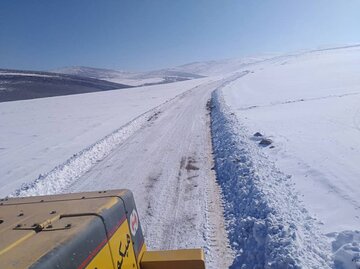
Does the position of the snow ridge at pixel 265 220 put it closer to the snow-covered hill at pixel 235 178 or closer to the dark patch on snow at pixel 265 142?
the snow-covered hill at pixel 235 178

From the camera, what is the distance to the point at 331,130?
1251 centimetres

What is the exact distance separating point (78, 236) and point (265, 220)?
385 cm

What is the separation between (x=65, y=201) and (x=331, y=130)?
11411 mm

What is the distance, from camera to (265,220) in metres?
5.59

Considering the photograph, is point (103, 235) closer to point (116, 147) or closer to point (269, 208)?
point (269, 208)

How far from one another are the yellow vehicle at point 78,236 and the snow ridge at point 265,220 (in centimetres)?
176

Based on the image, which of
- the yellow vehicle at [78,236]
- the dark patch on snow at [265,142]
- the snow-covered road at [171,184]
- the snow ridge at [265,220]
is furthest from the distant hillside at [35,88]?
the yellow vehicle at [78,236]

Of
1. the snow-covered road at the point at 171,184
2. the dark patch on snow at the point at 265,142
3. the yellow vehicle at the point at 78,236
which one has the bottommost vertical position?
the snow-covered road at the point at 171,184

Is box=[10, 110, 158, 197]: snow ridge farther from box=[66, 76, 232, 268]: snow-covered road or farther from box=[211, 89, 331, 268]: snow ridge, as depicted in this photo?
box=[211, 89, 331, 268]: snow ridge

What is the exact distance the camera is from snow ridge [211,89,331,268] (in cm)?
466

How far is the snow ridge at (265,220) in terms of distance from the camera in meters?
4.66

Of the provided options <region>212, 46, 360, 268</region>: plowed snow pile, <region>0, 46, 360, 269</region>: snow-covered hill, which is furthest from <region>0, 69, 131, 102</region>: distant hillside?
<region>212, 46, 360, 268</region>: plowed snow pile

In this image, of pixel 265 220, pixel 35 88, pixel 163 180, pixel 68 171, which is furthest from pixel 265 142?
pixel 35 88

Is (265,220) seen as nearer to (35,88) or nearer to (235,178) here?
(235,178)
